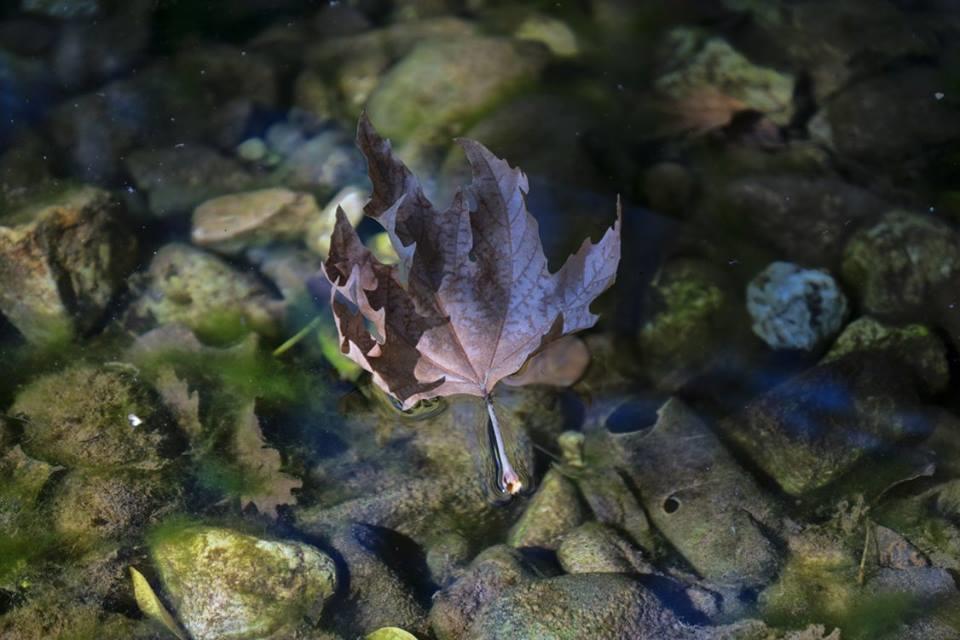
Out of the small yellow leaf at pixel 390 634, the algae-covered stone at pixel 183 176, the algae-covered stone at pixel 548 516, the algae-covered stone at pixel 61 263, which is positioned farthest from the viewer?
the algae-covered stone at pixel 183 176

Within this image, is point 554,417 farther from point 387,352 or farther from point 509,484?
point 387,352

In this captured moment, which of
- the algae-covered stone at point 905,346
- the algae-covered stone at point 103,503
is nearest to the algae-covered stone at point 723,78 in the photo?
the algae-covered stone at point 905,346

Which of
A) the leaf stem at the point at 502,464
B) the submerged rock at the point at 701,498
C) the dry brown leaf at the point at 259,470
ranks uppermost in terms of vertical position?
the dry brown leaf at the point at 259,470

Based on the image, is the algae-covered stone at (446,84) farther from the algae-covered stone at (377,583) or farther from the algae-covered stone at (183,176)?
the algae-covered stone at (377,583)

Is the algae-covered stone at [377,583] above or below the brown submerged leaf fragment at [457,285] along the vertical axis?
below

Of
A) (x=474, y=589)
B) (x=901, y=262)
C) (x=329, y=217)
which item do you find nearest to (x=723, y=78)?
(x=901, y=262)
